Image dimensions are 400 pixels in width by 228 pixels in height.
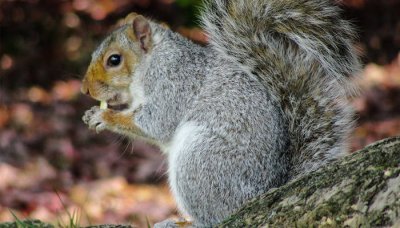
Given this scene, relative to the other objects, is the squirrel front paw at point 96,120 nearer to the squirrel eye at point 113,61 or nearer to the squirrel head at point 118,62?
the squirrel head at point 118,62

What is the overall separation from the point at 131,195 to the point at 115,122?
246 centimetres

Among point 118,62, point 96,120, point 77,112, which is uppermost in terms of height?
point 77,112

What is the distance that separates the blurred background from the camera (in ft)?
16.9

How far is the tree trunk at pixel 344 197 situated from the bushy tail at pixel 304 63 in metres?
0.42

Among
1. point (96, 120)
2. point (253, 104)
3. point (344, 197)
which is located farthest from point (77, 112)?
point (344, 197)

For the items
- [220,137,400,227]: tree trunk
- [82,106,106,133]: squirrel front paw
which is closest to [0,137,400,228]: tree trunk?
[220,137,400,227]: tree trunk

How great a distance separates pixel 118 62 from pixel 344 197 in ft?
4.31

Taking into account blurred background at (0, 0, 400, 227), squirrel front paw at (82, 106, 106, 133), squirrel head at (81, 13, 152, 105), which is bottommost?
squirrel front paw at (82, 106, 106, 133)

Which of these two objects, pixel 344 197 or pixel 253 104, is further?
pixel 253 104

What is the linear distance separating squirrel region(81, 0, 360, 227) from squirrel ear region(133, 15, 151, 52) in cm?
18

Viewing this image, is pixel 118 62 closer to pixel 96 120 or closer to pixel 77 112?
pixel 96 120

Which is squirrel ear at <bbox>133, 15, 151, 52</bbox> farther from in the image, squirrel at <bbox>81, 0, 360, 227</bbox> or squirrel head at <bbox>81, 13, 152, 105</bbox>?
squirrel at <bbox>81, 0, 360, 227</bbox>

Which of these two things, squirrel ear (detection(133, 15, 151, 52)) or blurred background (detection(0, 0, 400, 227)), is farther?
blurred background (detection(0, 0, 400, 227))

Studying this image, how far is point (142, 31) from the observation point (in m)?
2.98
